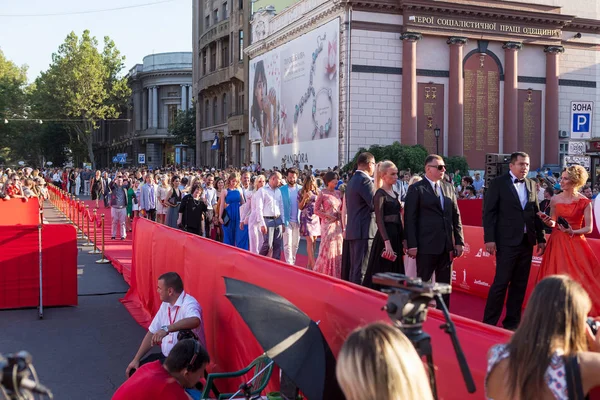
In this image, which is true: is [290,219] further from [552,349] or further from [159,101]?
[159,101]

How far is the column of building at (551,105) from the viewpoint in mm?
39781

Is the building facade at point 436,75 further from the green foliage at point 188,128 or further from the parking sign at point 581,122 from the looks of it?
the green foliage at point 188,128

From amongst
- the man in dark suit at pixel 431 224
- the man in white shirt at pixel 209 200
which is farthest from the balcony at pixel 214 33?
the man in dark suit at pixel 431 224

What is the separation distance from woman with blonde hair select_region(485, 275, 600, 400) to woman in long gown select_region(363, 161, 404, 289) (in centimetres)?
499

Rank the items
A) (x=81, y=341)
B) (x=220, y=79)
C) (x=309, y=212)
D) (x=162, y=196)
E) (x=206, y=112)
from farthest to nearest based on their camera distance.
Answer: (x=206, y=112), (x=220, y=79), (x=162, y=196), (x=309, y=212), (x=81, y=341)

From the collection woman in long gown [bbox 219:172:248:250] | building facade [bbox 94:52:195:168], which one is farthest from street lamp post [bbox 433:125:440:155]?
building facade [bbox 94:52:195:168]

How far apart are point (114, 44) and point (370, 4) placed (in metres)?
48.7

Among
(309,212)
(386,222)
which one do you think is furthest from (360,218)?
(309,212)

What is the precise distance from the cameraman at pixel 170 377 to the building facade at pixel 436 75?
30.6 meters

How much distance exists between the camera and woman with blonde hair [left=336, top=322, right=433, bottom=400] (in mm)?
2168

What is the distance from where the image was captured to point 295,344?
4176 mm

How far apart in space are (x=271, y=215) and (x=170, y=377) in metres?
7.94

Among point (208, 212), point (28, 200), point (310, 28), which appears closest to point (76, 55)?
point (310, 28)

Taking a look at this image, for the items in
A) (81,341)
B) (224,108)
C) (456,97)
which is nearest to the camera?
(81,341)
